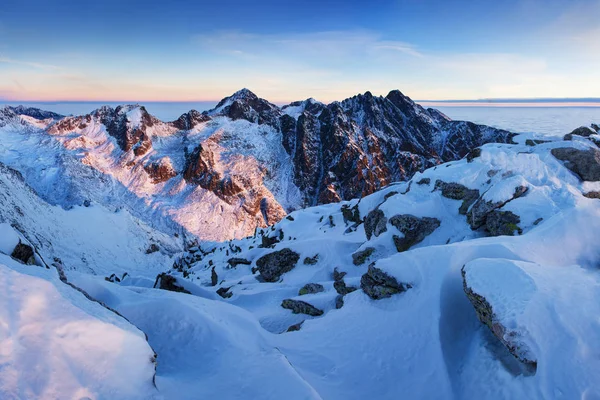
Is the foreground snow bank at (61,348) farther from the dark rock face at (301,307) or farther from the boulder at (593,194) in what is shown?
the boulder at (593,194)

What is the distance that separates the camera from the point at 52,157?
100625 millimetres

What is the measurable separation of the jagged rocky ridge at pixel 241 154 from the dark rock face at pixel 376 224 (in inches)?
2701

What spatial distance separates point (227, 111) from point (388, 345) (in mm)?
151750

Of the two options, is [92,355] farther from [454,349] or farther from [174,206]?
A: [174,206]

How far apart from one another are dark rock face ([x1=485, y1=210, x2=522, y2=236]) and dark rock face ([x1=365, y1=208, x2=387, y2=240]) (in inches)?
316

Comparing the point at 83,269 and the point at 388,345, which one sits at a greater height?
the point at 388,345

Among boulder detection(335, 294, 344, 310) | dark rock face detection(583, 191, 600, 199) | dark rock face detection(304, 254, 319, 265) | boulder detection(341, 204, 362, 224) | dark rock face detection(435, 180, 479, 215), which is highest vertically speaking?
dark rock face detection(583, 191, 600, 199)

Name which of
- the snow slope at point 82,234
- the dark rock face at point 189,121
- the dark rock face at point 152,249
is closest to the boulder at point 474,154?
the snow slope at point 82,234

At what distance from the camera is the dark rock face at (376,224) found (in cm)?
2749

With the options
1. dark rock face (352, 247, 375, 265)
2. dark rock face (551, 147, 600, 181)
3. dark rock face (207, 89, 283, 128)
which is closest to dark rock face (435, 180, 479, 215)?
dark rock face (352, 247, 375, 265)

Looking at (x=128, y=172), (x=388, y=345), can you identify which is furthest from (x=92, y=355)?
(x=128, y=172)

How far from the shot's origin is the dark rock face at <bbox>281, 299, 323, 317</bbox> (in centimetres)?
2122

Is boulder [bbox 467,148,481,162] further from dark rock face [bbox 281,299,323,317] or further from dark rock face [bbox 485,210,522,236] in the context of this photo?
dark rock face [bbox 281,299,323,317]

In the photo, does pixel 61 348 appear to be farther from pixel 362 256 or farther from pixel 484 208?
pixel 484 208
